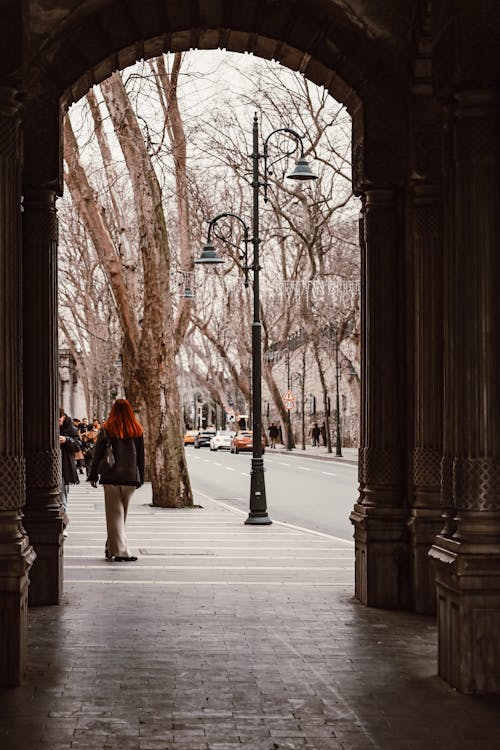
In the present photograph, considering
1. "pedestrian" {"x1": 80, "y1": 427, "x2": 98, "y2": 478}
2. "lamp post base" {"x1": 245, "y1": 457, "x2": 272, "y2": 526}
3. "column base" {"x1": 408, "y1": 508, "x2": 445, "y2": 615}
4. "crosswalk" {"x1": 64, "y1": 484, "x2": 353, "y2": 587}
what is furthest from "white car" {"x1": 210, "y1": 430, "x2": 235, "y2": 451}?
"column base" {"x1": 408, "y1": 508, "x2": 445, "y2": 615}

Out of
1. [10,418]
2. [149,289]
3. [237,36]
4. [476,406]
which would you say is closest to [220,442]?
[149,289]

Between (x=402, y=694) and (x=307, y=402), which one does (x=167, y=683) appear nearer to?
(x=402, y=694)

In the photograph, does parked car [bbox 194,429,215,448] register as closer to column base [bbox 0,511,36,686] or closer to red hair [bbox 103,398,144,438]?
red hair [bbox 103,398,144,438]

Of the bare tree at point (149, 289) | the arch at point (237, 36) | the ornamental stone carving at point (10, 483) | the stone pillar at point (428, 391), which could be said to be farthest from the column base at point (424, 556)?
the bare tree at point (149, 289)

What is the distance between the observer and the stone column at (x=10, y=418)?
7.98 meters

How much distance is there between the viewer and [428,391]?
36.2 ft

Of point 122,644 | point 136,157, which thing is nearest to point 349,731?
point 122,644

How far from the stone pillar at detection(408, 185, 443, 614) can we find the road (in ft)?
28.3

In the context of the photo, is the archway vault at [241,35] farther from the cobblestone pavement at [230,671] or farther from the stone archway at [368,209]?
the cobblestone pavement at [230,671]

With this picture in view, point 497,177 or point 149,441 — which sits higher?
point 497,177

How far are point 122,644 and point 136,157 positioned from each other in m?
15.7

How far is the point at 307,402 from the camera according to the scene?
97.0m

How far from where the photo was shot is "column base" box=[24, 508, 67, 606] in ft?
→ 37.4

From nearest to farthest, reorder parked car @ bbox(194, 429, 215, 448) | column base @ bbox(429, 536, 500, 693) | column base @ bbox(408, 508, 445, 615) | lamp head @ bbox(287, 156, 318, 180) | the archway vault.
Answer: column base @ bbox(429, 536, 500, 693)
column base @ bbox(408, 508, 445, 615)
the archway vault
lamp head @ bbox(287, 156, 318, 180)
parked car @ bbox(194, 429, 215, 448)
